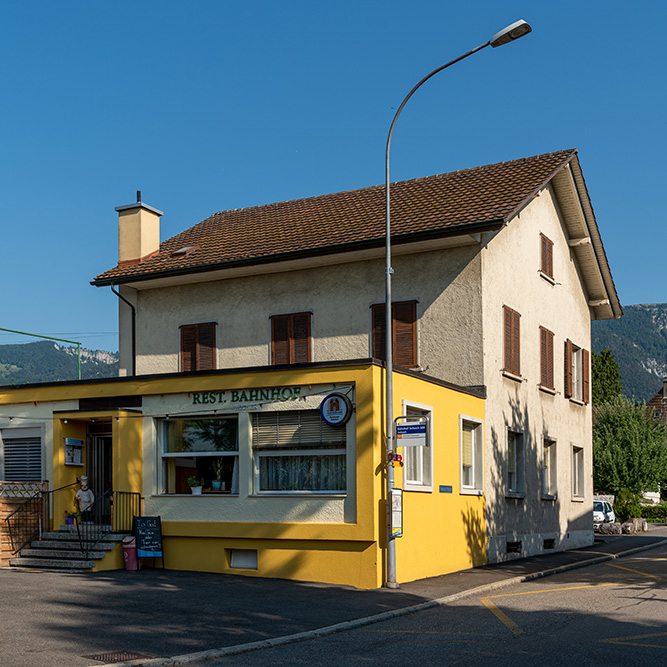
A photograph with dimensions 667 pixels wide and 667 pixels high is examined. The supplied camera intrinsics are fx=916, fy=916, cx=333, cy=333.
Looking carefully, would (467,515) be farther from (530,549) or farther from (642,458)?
(642,458)

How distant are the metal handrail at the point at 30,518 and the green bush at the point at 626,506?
3340cm

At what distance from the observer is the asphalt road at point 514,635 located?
9852 millimetres

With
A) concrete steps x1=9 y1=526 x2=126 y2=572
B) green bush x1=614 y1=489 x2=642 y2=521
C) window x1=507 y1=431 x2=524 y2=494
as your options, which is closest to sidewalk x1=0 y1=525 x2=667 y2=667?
concrete steps x1=9 y1=526 x2=126 y2=572

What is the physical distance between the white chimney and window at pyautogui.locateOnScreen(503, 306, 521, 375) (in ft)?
35.4

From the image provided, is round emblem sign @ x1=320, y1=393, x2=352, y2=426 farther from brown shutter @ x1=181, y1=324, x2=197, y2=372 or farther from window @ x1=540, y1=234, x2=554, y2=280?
window @ x1=540, y1=234, x2=554, y2=280

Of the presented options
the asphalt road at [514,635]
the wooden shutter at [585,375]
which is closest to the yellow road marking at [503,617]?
the asphalt road at [514,635]

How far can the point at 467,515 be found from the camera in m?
20.7

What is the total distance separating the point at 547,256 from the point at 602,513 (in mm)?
20484

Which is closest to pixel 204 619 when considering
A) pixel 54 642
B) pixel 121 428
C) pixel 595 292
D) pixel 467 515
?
pixel 54 642

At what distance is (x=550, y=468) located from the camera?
1076 inches

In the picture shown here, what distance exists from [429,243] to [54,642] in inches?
538

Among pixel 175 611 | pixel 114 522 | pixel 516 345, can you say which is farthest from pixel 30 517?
pixel 516 345

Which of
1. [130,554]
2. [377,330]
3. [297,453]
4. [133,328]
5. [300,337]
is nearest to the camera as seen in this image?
[297,453]

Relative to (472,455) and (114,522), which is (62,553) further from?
(472,455)
